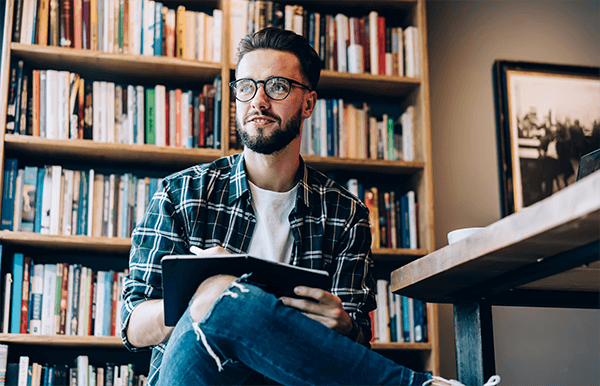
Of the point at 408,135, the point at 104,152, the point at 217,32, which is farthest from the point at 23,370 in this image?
the point at 408,135

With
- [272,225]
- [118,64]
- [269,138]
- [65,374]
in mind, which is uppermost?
[118,64]

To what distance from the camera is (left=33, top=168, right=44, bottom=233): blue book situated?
196 centimetres

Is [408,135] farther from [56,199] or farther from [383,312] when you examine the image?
[56,199]

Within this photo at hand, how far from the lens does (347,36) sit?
7.59 ft

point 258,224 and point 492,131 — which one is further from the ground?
point 492,131

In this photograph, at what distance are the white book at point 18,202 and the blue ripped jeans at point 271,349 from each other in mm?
1181

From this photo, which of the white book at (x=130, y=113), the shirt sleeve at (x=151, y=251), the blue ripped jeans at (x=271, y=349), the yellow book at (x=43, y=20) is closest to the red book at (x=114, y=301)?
the white book at (x=130, y=113)

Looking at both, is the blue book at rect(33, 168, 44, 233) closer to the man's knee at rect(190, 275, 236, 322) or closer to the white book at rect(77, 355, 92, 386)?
the white book at rect(77, 355, 92, 386)

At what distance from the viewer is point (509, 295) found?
3.69ft

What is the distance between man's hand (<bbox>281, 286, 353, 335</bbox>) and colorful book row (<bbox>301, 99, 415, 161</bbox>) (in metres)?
1.14

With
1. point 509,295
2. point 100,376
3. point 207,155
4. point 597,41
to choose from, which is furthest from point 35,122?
point 597,41

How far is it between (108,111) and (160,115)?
0.58ft

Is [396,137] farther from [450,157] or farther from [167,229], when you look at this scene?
[167,229]

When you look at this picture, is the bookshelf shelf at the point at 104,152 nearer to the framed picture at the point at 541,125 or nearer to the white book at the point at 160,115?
the white book at the point at 160,115
